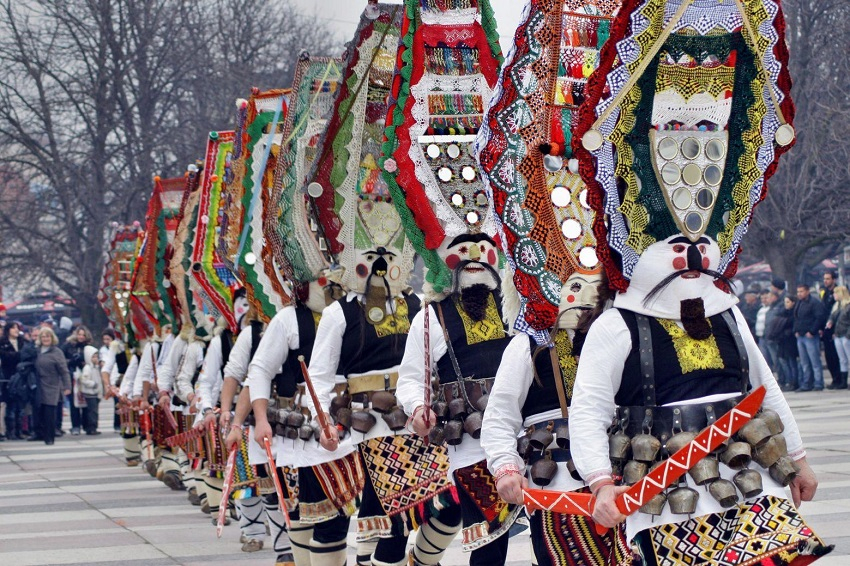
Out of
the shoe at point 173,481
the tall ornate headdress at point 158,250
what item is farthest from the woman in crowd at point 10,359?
the shoe at point 173,481

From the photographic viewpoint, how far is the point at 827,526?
8.92 meters

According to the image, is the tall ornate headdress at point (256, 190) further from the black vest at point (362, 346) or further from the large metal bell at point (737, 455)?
the large metal bell at point (737, 455)

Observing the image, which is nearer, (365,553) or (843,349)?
(365,553)

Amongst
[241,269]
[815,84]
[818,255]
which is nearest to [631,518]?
[241,269]

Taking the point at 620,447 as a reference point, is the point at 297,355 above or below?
below

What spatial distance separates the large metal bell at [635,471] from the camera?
4.41m

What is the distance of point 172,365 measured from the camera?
1409 centimetres

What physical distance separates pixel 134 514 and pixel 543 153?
8505mm

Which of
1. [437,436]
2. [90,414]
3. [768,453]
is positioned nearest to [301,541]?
[437,436]

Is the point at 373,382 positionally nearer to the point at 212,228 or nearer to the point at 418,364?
the point at 418,364

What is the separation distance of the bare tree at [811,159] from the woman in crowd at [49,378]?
41.7ft

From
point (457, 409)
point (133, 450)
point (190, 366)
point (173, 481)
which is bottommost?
point (133, 450)

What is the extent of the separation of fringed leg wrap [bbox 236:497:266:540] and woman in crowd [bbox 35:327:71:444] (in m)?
12.6

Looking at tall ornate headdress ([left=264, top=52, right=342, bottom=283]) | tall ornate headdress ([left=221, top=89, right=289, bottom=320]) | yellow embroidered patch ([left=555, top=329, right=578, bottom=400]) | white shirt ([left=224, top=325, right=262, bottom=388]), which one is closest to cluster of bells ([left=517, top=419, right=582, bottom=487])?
yellow embroidered patch ([left=555, top=329, right=578, bottom=400])
